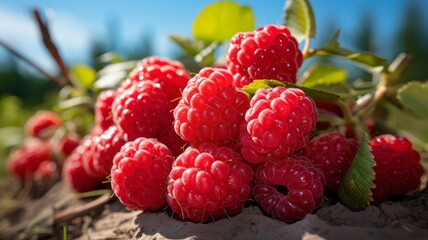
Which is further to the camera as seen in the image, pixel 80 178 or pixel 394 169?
pixel 80 178

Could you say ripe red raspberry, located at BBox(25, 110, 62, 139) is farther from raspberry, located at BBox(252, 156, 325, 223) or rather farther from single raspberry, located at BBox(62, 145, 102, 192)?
raspberry, located at BBox(252, 156, 325, 223)

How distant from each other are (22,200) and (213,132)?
57.8 inches

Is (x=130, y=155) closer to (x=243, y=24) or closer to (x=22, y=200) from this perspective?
(x=243, y=24)

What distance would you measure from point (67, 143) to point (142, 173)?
104 centimetres

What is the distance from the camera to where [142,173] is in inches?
33.1

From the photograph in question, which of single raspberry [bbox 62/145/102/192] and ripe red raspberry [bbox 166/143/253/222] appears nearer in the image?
ripe red raspberry [bbox 166/143/253/222]

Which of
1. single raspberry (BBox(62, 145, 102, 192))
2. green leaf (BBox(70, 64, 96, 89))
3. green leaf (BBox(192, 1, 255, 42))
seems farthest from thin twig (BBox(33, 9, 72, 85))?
green leaf (BBox(192, 1, 255, 42))

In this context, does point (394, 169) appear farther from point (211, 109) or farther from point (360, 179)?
point (211, 109)

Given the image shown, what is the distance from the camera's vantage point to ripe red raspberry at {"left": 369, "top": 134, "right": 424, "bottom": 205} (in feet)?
2.96

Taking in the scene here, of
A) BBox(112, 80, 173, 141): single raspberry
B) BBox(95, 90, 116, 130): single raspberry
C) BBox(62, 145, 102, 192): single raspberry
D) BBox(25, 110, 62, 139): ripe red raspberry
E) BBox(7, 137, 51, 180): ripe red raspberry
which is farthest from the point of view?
BBox(25, 110, 62, 139): ripe red raspberry

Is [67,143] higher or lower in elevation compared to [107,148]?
lower

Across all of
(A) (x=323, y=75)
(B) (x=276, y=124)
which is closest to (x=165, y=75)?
(B) (x=276, y=124)

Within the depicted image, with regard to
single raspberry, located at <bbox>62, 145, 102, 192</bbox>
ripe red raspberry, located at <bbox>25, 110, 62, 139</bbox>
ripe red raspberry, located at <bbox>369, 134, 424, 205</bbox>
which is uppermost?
ripe red raspberry, located at <bbox>369, 134, 424, 205</bbox>

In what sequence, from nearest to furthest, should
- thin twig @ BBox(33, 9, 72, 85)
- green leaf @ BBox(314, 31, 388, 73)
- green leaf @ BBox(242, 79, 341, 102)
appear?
1. green leaf @ BBox(242, 79, 341, 102)
2. green leaf @ BBox(314, 31, 388, 73)
3. thin twig @ BBox(33, 9, 72, 85)
